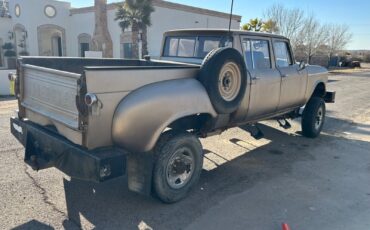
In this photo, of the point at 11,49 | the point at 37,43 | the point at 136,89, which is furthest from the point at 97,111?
the point at 11,49

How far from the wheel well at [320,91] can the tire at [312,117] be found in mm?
270

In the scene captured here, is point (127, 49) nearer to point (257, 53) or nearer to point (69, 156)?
point (257, 53)

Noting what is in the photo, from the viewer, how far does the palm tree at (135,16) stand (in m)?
21.0

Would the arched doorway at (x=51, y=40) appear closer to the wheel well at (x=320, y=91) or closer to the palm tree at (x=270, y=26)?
the palm tree at (x=270, y=26)

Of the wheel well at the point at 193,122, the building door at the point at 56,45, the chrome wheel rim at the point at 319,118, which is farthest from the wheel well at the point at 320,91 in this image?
the building door at the point at 56,45

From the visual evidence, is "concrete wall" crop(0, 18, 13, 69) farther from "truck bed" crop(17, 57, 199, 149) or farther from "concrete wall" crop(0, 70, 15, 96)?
"truck bed" crop(17, 57, 199, 149)

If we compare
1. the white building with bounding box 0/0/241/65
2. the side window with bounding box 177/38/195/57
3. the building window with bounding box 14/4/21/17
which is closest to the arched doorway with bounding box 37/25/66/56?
the white building with bounding box 0/0/241/65

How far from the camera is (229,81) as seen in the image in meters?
4.11

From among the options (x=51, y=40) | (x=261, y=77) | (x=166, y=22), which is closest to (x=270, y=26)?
(x=166, y=22)

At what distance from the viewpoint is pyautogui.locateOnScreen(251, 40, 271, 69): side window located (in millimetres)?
4949

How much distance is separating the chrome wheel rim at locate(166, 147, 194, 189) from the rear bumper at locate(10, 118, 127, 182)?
692 millimetres

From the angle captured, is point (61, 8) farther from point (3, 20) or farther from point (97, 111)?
point (97, 111)

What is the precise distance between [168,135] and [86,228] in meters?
1.27

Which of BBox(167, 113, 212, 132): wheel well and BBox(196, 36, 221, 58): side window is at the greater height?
BBox(196, 36, 221, 58): side window
